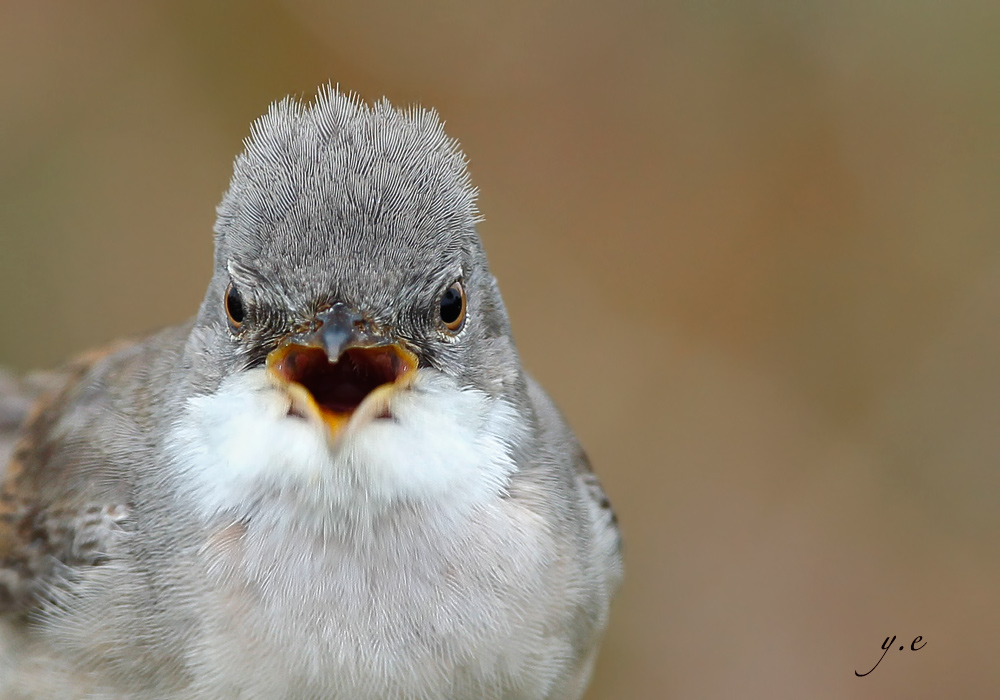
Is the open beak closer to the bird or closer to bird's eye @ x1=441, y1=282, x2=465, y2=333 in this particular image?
the bird

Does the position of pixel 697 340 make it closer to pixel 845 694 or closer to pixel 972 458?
pixel 972 458

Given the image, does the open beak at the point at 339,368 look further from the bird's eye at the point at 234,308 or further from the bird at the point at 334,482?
the bird's eye at the point at 234,308

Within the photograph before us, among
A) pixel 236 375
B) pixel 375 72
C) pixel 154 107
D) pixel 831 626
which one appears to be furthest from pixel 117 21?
pixel 831 626

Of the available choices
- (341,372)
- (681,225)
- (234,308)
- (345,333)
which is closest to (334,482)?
(341,372)

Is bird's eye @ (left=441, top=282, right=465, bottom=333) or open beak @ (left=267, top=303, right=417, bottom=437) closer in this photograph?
open beak @ (left=267, top=303, right=417, bottom=437)
